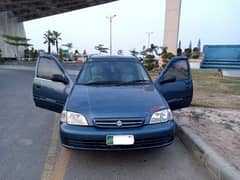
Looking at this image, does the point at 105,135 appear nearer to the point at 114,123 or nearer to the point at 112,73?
the point at 114,123

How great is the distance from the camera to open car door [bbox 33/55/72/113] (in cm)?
405

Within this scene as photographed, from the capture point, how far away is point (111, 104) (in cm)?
297

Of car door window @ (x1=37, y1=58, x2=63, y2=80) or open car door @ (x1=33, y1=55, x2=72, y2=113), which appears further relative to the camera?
car door window @ (x1=37, y1=58, x2=63, y2=80)

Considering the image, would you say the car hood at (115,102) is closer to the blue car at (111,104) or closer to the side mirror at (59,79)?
the blue car at (111,104)

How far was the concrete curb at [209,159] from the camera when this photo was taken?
8.33ft

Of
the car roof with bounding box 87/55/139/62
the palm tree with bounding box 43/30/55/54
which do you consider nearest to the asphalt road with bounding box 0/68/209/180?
the car roof with bounding box 87/55/139/62

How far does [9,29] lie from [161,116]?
4777 centimetres

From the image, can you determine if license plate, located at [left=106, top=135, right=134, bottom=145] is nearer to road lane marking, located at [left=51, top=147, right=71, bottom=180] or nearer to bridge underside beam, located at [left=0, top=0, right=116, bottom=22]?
road lane marking, located at [left=51, top=147, right=71, bottom=180]

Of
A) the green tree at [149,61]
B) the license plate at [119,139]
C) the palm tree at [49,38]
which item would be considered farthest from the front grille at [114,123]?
the palm tree at [49,38]

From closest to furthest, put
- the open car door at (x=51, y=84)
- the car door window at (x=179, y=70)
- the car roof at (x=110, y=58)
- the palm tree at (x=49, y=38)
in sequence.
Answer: the open car door at (x=51, y=84), the car door window at (x=179, y=70), the car roof at (x=110, y=58), the palm tree at (x=49, y=38)

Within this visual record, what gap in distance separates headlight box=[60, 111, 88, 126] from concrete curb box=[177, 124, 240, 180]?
179 centimetres

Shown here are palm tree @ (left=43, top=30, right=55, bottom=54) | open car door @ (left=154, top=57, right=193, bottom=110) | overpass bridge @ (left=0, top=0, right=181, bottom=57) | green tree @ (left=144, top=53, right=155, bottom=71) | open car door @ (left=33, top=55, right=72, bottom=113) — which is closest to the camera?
open car door @ (left=33, top=55, right=72, bottom=113)

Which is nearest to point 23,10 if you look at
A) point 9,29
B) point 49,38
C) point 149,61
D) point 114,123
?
point 9,29

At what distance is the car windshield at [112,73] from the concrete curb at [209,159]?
1286mm
